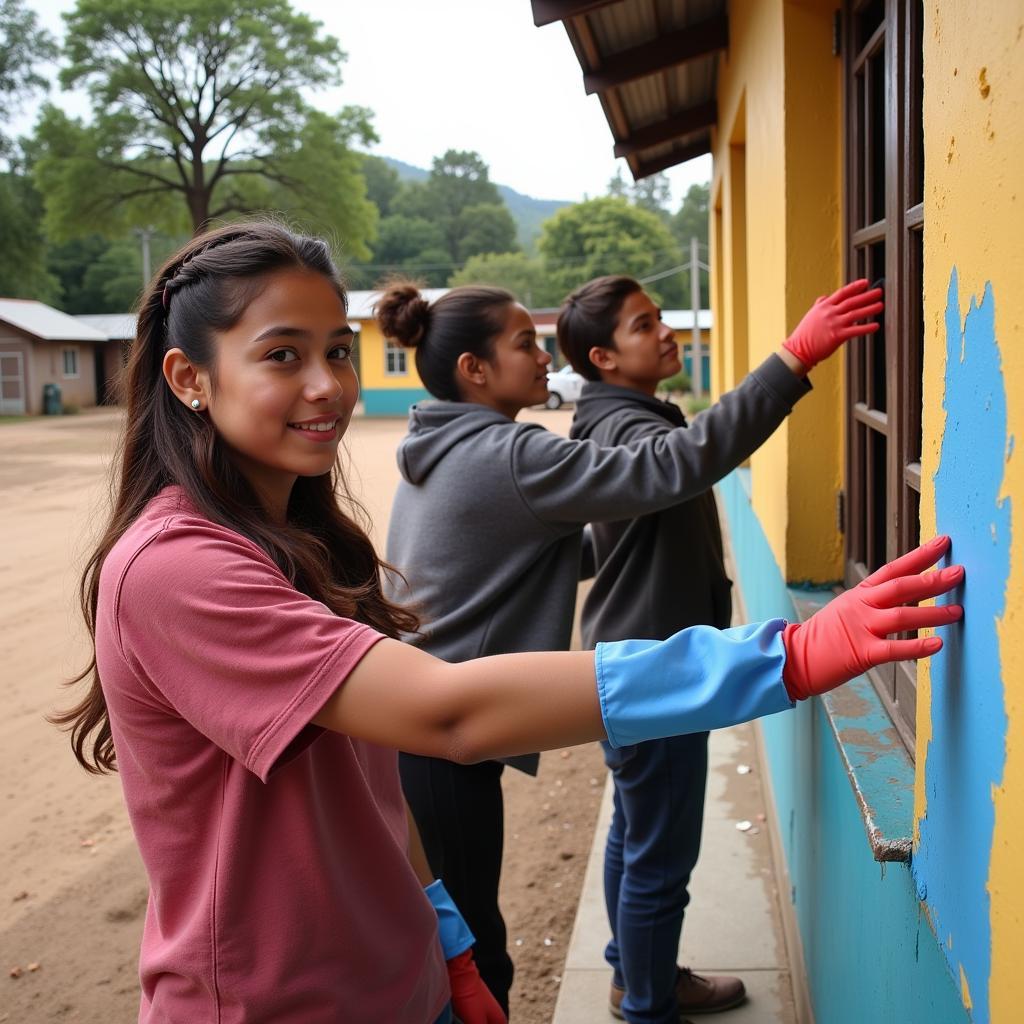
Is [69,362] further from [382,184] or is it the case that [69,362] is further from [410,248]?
[382,184]

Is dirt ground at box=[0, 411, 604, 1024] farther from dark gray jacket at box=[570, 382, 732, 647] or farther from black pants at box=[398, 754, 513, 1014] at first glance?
dark gray jacket at box=[570, 382, 732, 647]

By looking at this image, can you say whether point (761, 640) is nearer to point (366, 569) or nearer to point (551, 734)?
point (551, 734)

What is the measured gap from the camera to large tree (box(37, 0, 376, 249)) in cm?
3394

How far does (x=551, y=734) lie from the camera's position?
4.12ft

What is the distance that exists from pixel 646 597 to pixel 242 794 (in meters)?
1.56

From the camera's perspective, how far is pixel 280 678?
125 cm

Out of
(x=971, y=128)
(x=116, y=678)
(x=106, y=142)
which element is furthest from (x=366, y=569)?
(x=106, y=142)

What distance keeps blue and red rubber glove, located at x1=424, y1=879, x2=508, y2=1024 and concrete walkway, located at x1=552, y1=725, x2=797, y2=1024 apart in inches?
54.5

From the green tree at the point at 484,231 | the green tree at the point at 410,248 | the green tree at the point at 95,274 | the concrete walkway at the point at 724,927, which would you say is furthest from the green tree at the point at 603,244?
the concrete walkway at the point at 724,927

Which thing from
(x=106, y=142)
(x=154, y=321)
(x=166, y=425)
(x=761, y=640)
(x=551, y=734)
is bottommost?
(x=551, y=734)

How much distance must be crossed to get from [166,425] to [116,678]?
0.37 meters

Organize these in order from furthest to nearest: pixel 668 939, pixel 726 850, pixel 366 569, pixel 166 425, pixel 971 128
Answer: pixel 726 850
pixel 668 939
pixel 366 569
pixel 166 425
pixel 971 128

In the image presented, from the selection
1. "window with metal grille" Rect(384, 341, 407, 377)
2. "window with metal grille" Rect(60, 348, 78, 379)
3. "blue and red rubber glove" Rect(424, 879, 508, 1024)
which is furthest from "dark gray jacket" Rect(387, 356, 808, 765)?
"window with metal grille" Rect(60, 348, 78, 379)

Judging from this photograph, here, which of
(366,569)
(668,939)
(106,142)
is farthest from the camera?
(106,142)
